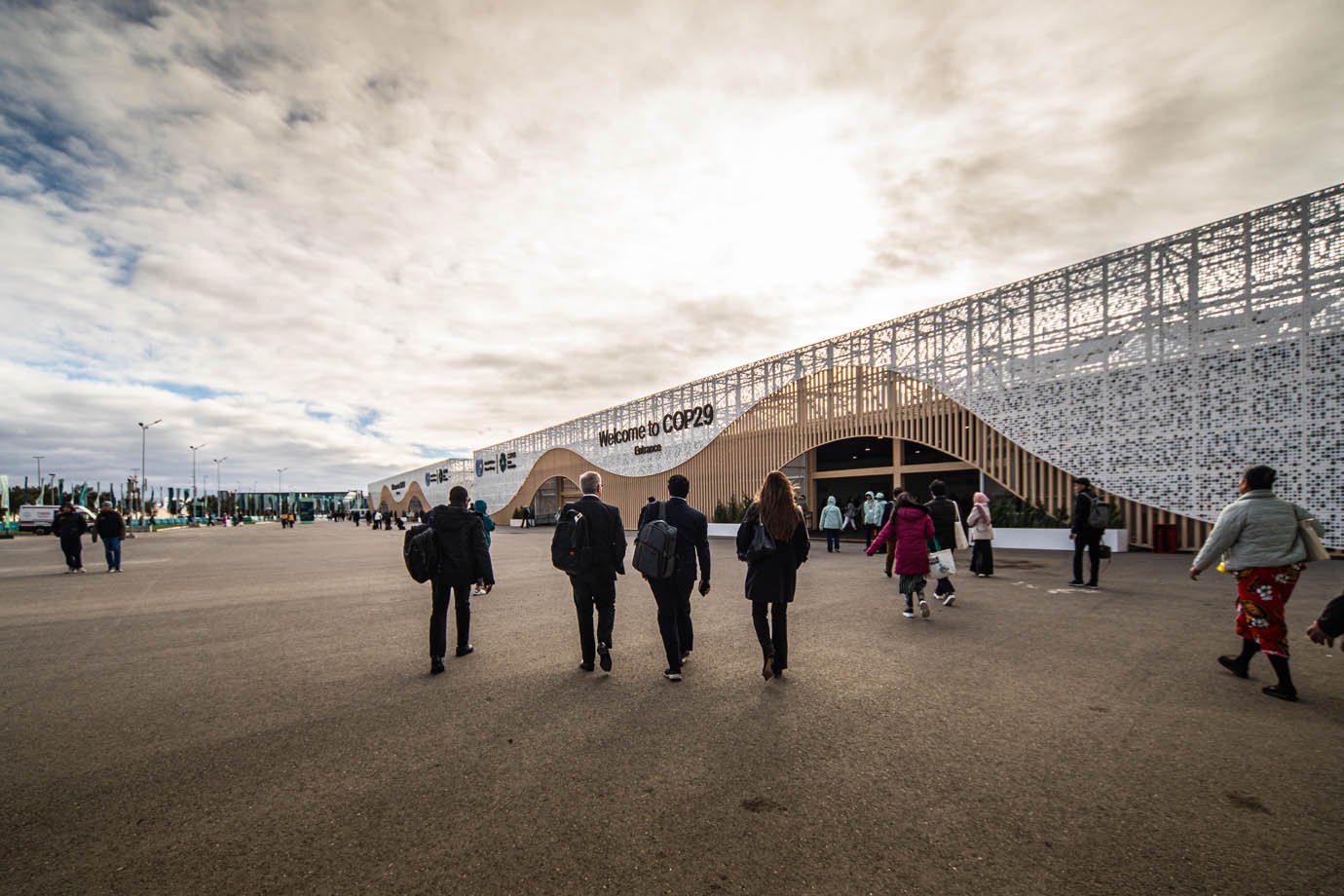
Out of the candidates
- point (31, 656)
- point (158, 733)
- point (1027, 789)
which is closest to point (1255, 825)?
point (1027, 789)

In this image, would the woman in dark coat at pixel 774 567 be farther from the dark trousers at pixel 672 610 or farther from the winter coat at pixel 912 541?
the winter coat at pixel 912 541

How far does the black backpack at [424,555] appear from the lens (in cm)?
573

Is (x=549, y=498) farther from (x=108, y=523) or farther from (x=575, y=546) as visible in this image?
(x=575, y=546)

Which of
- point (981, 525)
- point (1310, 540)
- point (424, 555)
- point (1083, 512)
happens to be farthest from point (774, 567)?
point (981, 525)

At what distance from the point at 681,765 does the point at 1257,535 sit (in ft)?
15.6

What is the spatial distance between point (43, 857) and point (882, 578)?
1083 centimetres

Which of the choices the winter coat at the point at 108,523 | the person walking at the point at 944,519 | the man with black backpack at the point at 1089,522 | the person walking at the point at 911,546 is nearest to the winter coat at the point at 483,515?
the person walking at the point at 911,546

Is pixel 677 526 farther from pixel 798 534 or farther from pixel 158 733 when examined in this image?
pixel 158 733

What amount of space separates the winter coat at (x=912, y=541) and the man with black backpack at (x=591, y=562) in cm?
353

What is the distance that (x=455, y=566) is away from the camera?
578 centimetres

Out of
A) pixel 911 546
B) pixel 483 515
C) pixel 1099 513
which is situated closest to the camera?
pixel 911 546

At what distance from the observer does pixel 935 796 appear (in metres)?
3.13

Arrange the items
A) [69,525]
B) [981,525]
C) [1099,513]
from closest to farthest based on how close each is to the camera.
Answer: [1099,513], [981,525], [69,525]

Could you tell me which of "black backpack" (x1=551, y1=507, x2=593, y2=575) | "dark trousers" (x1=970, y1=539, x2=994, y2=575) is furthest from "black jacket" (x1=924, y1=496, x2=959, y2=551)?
"black backpack" (x1=551, y1=507, x2=593, y2=575)
